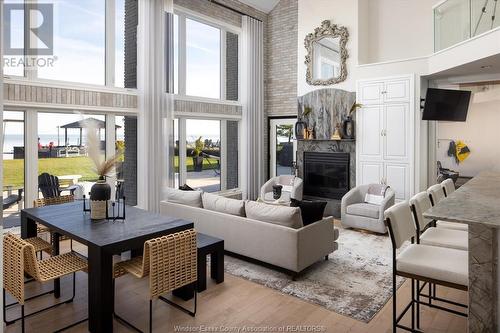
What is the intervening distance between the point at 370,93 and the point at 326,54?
4.80ft

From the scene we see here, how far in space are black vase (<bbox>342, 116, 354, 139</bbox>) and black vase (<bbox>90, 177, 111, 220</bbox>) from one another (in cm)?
518

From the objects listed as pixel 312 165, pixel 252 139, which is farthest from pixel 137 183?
pixel 312 165

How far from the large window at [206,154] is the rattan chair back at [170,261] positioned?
4146 millimetres

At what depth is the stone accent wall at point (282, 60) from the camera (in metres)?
8.67

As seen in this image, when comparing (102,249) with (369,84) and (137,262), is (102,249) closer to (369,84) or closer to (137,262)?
(137,262)

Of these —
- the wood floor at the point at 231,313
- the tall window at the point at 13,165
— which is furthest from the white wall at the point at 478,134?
the tall window at the point at 13,165

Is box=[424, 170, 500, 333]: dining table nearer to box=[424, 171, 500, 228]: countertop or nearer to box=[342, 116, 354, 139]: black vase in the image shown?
box=[424, 171, 500, 228]: countertop

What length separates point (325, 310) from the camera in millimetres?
3299

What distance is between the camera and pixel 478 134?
698cm

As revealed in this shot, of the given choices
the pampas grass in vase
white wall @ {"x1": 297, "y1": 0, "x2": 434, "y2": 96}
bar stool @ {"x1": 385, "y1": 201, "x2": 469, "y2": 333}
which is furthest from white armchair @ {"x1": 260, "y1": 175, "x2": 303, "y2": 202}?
bar stool @ {"x1": 385, "y1": 201, "x2": 469, "y2": 333}

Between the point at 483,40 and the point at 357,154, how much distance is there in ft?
9.68

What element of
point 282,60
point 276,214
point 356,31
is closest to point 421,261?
point 276,214

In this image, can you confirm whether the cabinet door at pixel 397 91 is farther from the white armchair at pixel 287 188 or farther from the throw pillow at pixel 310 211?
the throw pillow at pixel 310 211

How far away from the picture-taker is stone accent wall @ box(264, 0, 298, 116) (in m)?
8.67
